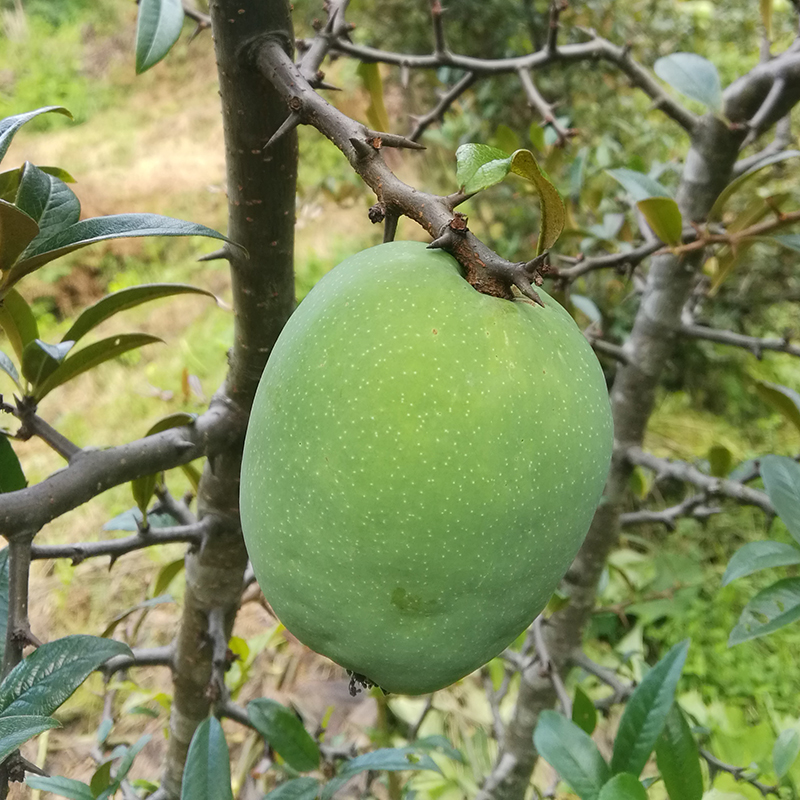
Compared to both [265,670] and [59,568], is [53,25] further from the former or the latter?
[265,670]

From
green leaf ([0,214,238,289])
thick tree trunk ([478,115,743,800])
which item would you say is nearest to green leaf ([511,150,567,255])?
green leaf ([0,214,238,289])

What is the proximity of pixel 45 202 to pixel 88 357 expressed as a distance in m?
0.14

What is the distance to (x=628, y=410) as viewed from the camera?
0.82m

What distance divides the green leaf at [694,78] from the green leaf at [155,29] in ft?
1.64

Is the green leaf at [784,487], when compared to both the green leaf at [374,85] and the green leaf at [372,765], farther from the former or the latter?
the green leaf at [374,85]

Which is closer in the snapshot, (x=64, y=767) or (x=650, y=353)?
(x=650, y=353)

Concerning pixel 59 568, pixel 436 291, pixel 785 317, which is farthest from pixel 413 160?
pixel 436 291

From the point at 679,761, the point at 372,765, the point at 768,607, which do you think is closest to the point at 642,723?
the point at 679,761

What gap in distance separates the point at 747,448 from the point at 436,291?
1.95 meters

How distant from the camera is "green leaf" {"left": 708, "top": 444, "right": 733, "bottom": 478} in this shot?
857mm

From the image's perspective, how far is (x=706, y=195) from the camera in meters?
0.73

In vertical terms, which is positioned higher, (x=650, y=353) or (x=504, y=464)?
(x=504, y=464)

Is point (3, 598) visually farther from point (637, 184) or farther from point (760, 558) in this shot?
point (637, 184)

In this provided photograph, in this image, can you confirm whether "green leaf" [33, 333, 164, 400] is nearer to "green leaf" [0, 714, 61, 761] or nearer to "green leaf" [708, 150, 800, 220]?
"green leaf" [0, 714, 61, 761]
